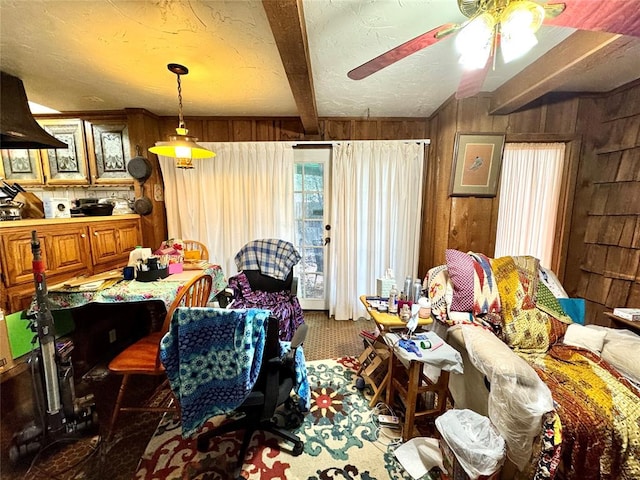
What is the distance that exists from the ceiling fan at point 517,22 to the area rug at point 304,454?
2.07m

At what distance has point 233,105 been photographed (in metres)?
2.61

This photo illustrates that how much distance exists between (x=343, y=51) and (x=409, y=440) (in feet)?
8.15

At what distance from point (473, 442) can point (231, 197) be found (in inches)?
116

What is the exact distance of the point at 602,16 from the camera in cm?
94

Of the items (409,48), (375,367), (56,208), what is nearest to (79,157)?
(56,208)

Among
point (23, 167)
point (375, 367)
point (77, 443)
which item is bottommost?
point (77, 443)

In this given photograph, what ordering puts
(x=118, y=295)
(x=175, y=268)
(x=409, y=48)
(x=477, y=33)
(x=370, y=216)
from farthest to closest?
1. (x=370, y=216)
2. (x=175, y=268)
3. (x=118, y=295)
4. (x=409, y=48)
5. (x=477, y=33)

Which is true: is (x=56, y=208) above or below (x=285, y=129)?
below

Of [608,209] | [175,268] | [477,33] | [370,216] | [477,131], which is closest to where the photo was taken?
[477,33]

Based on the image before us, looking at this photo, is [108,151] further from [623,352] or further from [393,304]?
[623,352]

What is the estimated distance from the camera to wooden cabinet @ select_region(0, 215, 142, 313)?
5.24ft

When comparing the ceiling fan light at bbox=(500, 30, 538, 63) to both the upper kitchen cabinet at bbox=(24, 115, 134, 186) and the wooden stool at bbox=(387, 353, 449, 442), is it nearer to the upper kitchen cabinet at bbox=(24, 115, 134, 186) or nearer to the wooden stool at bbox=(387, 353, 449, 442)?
the wooden stool at bbox=(387, 353, 449, 442)

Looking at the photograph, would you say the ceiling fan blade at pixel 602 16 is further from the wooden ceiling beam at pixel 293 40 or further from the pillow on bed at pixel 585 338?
the pillow on bed at pixel 585 338

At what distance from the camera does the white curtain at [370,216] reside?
9.49 ft
